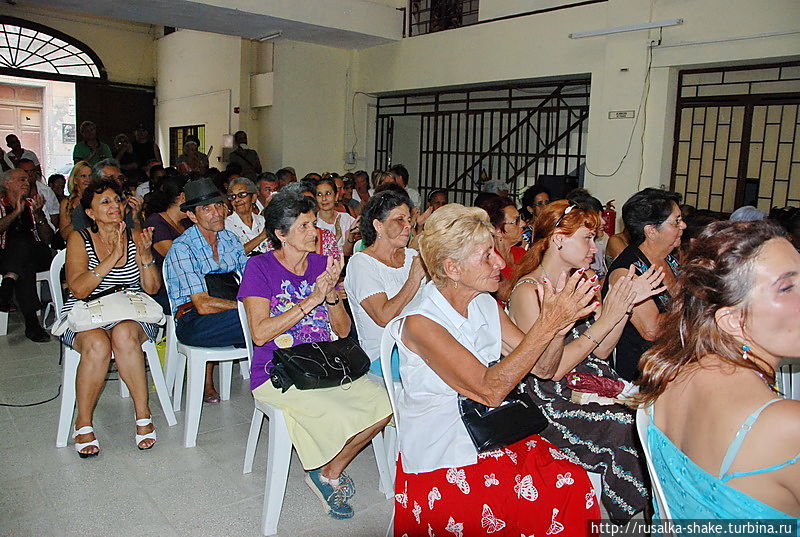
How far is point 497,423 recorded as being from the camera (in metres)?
1.97

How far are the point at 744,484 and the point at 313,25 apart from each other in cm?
847

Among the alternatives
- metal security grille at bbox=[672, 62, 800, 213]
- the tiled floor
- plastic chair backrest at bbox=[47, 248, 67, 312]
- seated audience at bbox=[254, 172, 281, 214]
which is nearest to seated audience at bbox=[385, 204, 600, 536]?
the tiled floor

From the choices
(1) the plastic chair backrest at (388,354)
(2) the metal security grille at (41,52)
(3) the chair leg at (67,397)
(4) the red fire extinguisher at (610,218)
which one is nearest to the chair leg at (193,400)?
(3) the chair leg at (67,397)

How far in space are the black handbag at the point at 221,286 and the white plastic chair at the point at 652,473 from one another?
95.4 inches

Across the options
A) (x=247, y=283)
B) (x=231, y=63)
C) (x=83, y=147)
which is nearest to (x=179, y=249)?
(x=247, y=283)

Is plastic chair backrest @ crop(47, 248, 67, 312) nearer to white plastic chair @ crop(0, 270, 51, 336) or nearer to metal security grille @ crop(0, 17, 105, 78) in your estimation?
white plastic chair @ crop(0, 270, 51, 336)

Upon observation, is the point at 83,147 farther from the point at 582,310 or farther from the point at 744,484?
the point at 744,484

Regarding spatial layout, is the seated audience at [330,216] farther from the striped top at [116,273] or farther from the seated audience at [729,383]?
the seated audience at [729,383]

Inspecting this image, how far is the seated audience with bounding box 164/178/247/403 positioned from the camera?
328 centimetres

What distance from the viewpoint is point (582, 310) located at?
1.89 m

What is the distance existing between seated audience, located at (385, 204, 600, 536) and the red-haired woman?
284 mm

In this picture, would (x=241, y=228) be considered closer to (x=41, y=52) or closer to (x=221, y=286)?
(x=221, y=286)

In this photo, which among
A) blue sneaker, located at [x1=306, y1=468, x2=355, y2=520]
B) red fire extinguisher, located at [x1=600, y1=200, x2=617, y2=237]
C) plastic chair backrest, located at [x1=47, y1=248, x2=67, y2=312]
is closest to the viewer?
blue sneaker, located at [x1=306, y1=468, x2=355, y2=520]

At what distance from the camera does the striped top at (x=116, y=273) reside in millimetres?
3285
